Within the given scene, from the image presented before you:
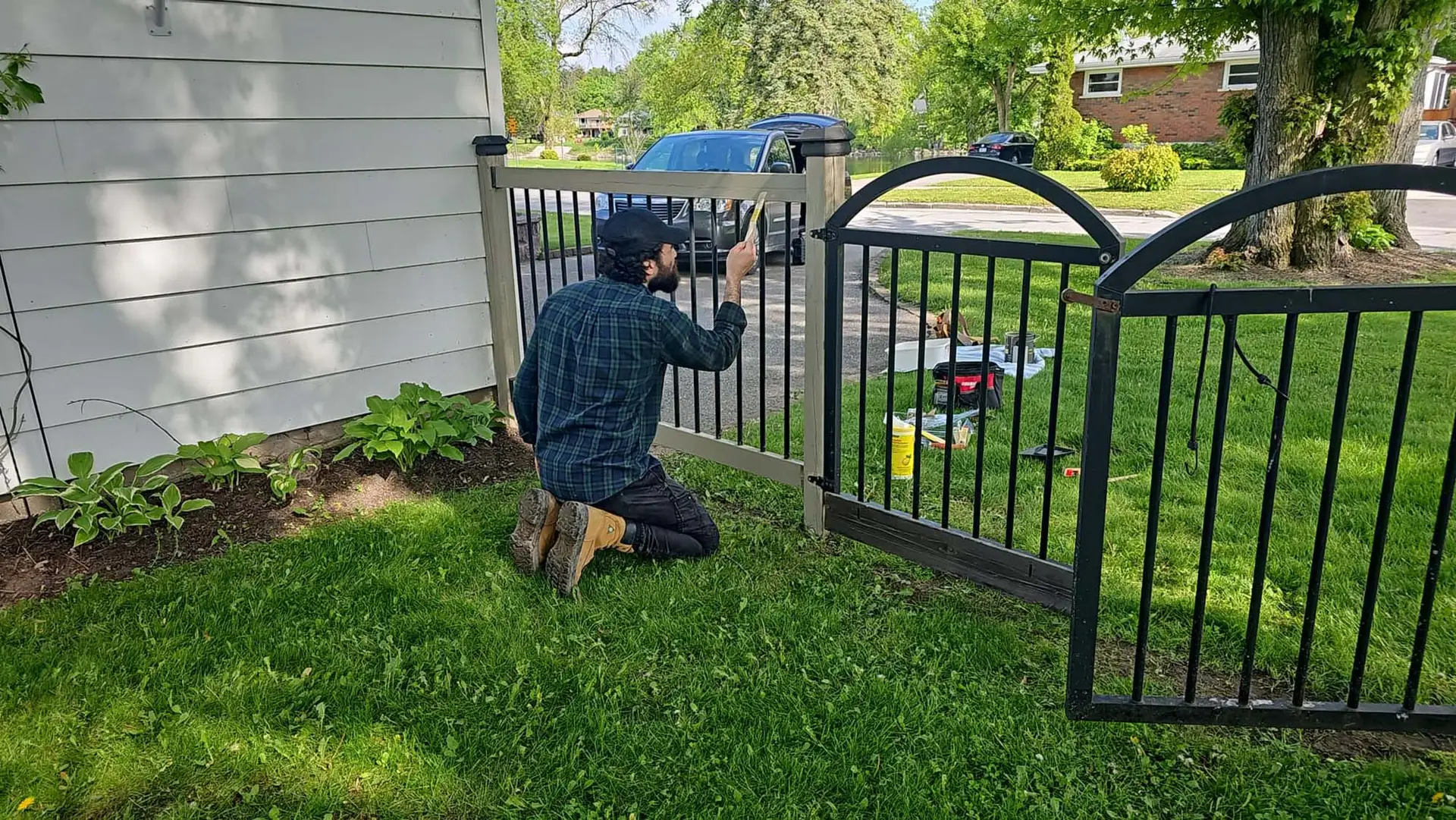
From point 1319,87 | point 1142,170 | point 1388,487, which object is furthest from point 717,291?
point 1142,170

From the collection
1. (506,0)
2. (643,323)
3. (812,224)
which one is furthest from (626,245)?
(506,0)

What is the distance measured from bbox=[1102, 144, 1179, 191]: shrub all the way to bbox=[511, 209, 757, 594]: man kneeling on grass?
66.0 feet

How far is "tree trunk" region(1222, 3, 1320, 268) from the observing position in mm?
9609

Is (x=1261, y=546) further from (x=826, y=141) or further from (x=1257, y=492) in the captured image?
(x=1257, y=492)

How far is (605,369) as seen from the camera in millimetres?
3402

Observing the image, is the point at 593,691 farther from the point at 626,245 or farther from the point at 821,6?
the point at 821,6

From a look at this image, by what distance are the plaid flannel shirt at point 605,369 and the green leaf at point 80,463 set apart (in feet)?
6.18

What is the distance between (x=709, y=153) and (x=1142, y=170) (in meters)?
13.8

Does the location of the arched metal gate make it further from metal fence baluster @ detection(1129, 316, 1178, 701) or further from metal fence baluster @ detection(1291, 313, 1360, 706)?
metal fence baluster @ detection(1291, 313, 1360, 706)

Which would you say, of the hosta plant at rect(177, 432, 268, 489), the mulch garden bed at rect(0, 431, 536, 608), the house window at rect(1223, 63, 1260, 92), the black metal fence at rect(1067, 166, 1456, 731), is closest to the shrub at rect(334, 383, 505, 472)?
the mulch garden bed at rect(0, 431, 536, 608)

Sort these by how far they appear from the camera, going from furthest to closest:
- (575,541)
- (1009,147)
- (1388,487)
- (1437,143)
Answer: (1009,147)
(1437,143)
(575,541)
(1388,487)

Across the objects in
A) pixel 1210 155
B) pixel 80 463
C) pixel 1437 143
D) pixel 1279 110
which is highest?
pixel 1279 110

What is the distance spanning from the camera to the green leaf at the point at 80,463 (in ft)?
12.7

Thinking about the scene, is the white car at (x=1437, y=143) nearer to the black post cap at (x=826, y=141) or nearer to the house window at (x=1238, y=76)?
the house window at (x=1238, y=76)
